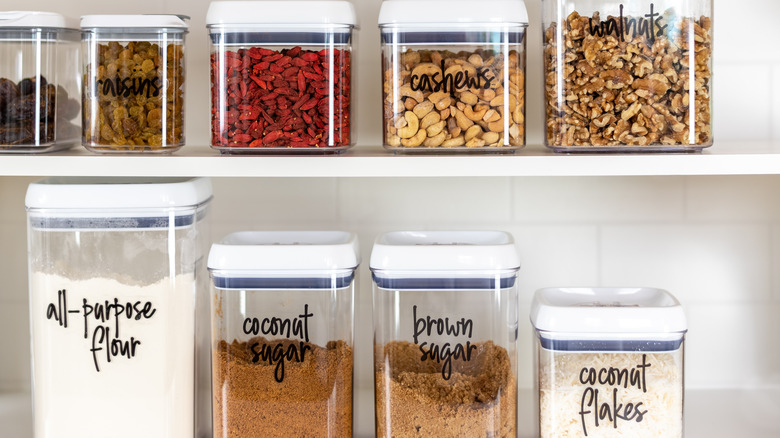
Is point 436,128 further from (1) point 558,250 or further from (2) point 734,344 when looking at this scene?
(2) point 734,344

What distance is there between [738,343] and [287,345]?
0.72 meters

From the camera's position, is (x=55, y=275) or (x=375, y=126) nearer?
(x=55, y=275)

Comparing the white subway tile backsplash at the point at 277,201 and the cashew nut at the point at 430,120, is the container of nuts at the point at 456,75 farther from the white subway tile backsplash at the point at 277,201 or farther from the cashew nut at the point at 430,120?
the white subway tile backsplash at the point at 277,201

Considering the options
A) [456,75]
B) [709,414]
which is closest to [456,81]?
[456,75]

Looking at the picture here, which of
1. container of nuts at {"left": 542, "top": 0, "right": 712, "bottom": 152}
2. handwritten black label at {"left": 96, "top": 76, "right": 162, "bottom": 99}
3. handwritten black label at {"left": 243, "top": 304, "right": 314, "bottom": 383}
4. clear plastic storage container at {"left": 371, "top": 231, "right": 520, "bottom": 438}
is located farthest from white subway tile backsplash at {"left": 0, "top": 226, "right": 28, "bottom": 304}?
container of nuts at {"left": 542, "top": 0, "right": 712, "bottom": 152}

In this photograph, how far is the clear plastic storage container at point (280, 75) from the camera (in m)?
0.99

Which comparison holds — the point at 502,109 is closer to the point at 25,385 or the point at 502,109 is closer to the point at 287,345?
the point at 287,345

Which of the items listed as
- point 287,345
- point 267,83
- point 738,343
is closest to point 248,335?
point 287,345

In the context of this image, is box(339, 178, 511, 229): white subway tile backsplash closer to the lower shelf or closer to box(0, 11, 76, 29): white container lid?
the lower shelf

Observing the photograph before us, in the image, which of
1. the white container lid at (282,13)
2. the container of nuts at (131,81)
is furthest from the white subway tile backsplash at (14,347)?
the white container lid at (282,13)

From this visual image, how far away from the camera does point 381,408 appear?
1.00 m

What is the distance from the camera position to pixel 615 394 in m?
0.94

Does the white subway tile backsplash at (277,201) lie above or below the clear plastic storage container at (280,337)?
above

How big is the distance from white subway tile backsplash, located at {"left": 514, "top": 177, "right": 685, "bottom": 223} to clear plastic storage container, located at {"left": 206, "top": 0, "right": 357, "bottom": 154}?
1.26 ft
